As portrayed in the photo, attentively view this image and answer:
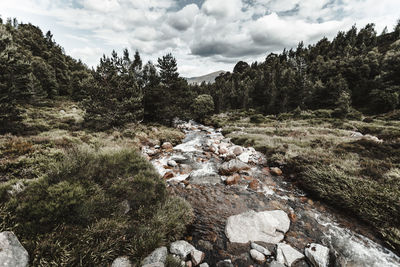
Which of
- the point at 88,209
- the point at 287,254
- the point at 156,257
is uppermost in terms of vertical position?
the point at 88,209

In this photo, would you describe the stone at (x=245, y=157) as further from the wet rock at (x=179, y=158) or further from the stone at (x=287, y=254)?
the stone at (x=287, y=254)

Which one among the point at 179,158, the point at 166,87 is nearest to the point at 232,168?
the point at 179,158

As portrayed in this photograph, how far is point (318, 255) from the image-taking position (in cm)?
359

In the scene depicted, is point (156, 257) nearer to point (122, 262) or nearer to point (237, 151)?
point (122, 262)

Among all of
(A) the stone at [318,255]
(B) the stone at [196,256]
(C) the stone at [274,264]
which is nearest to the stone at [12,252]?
(B) the stone at [196,256]

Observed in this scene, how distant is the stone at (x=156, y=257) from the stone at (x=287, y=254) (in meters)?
2.79

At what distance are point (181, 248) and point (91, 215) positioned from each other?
2.43 m

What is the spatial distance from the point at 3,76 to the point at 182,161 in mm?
17560

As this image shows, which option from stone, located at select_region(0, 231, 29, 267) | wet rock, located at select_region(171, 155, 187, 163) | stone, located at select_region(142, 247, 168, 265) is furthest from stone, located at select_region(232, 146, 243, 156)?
stone, located at select_region(0, 231, 29, 267)

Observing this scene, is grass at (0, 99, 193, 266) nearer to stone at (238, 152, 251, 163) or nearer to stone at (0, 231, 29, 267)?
stone at (0, 231, 29, 267)

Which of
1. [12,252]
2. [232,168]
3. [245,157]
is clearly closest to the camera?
[12,252]

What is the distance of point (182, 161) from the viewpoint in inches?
388

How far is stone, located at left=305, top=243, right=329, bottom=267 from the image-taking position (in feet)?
11.4

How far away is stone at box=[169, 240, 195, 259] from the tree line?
14148 mm
